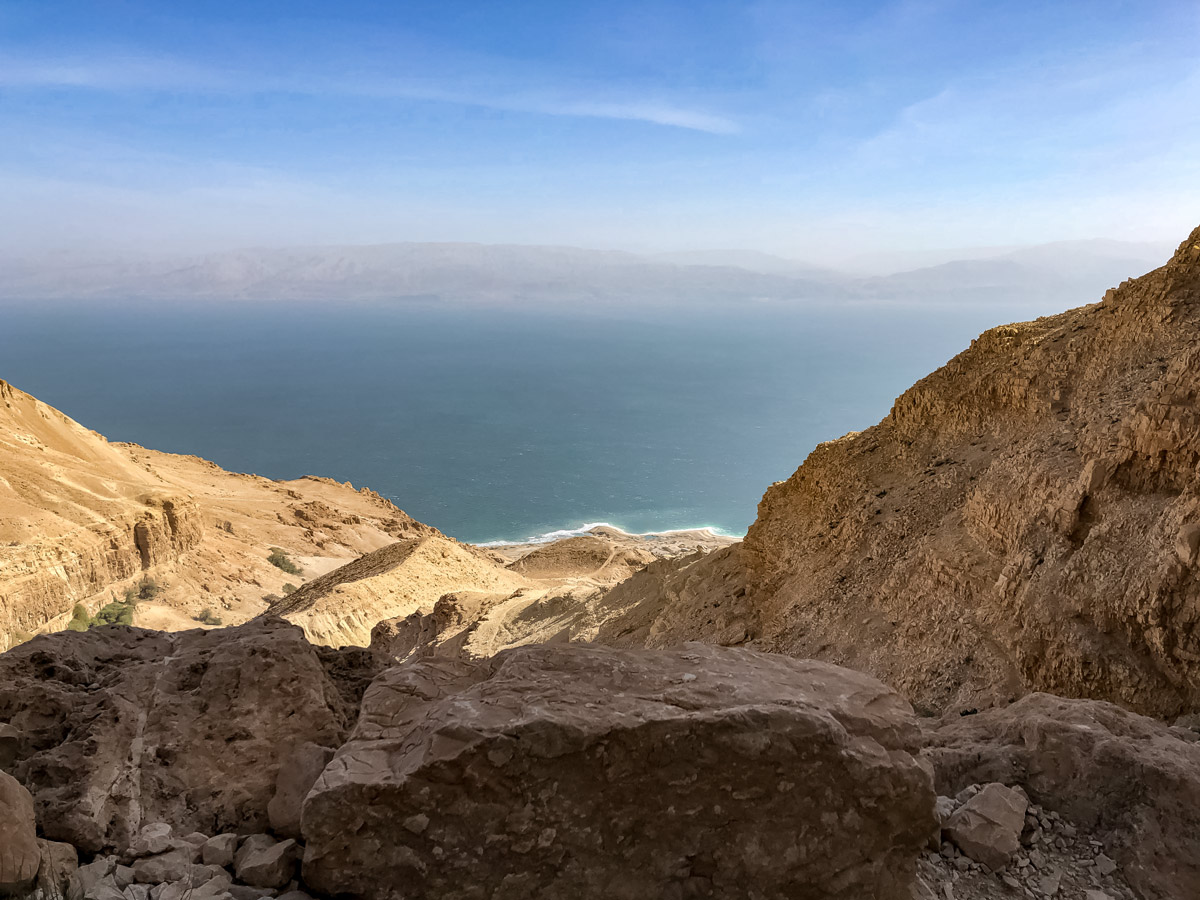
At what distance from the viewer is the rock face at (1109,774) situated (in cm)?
388

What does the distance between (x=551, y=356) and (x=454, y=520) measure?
4313 inches

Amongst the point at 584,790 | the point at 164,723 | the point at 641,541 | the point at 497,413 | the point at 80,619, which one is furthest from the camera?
the point at 497,413

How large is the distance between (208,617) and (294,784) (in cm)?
2356

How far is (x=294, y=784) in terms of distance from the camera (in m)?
4.10

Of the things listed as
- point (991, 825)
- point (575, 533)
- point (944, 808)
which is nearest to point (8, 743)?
point (944, 808)

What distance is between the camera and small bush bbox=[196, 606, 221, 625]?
2373 centimetres

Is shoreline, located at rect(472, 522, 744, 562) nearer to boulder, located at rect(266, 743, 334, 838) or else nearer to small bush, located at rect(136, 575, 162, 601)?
small bush, located at rect(136, 575, 162, 601)

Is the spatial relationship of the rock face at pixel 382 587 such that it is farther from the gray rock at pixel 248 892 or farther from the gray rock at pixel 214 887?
the gray rock at pixel 248 892

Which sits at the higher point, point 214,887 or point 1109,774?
point 1109,774

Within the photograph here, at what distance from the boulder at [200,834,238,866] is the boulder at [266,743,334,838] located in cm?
23

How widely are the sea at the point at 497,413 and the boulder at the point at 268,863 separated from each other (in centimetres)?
5002

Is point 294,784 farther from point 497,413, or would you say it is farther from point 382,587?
point 497,413

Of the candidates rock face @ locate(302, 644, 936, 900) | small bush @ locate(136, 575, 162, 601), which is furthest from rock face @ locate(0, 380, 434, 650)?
rock face @ locate(302, 644, 936, 900)

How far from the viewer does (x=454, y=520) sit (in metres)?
59.0
